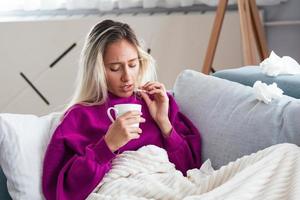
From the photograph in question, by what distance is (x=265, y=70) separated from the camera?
1.57m

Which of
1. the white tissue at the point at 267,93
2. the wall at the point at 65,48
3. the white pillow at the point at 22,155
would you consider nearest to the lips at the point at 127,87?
the white pillow at the point at 22,155

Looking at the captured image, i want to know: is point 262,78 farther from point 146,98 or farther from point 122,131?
point 122,131

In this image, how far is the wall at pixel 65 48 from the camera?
2.71 metres

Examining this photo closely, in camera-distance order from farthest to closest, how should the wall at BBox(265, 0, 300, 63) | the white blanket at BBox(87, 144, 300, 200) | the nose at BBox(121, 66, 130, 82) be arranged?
1. the wall at BBox(265, 0, 300, 63)
2. the nose at BBox(121, 66, 130, 82)
3. the white blanket at BBox(87, 144, 300, 200)

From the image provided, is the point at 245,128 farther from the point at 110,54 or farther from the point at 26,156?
the point at 26,156

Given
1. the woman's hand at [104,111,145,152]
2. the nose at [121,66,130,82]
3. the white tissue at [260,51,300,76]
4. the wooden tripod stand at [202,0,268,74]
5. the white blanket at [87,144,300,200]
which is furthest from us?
the wooden tripod stand at [202,0,268,74]

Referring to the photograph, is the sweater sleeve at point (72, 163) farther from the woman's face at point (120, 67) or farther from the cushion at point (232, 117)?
the cushion at point (232, 117)

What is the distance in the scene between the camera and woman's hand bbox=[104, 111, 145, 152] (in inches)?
49.6

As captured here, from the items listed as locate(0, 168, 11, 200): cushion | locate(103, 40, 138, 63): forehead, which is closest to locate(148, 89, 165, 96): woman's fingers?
locate(103, 40, 138, 63): forehead

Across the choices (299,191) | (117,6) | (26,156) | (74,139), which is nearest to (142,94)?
(74,139)

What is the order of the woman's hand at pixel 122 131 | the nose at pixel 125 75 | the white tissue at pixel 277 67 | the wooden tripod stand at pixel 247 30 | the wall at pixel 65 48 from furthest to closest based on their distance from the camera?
the wall at pixel 65 48
the wooden tripod stand at pixel 247 30
the white tissue at pixel 277 67
the nose at pixel 125 75
the woman's hand at pixel 122 131

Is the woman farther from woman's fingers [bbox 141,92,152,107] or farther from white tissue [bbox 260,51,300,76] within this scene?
white tissue [bbox 260,51,300,76]

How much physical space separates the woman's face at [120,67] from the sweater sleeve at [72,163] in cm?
18

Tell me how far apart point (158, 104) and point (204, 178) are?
371mm
